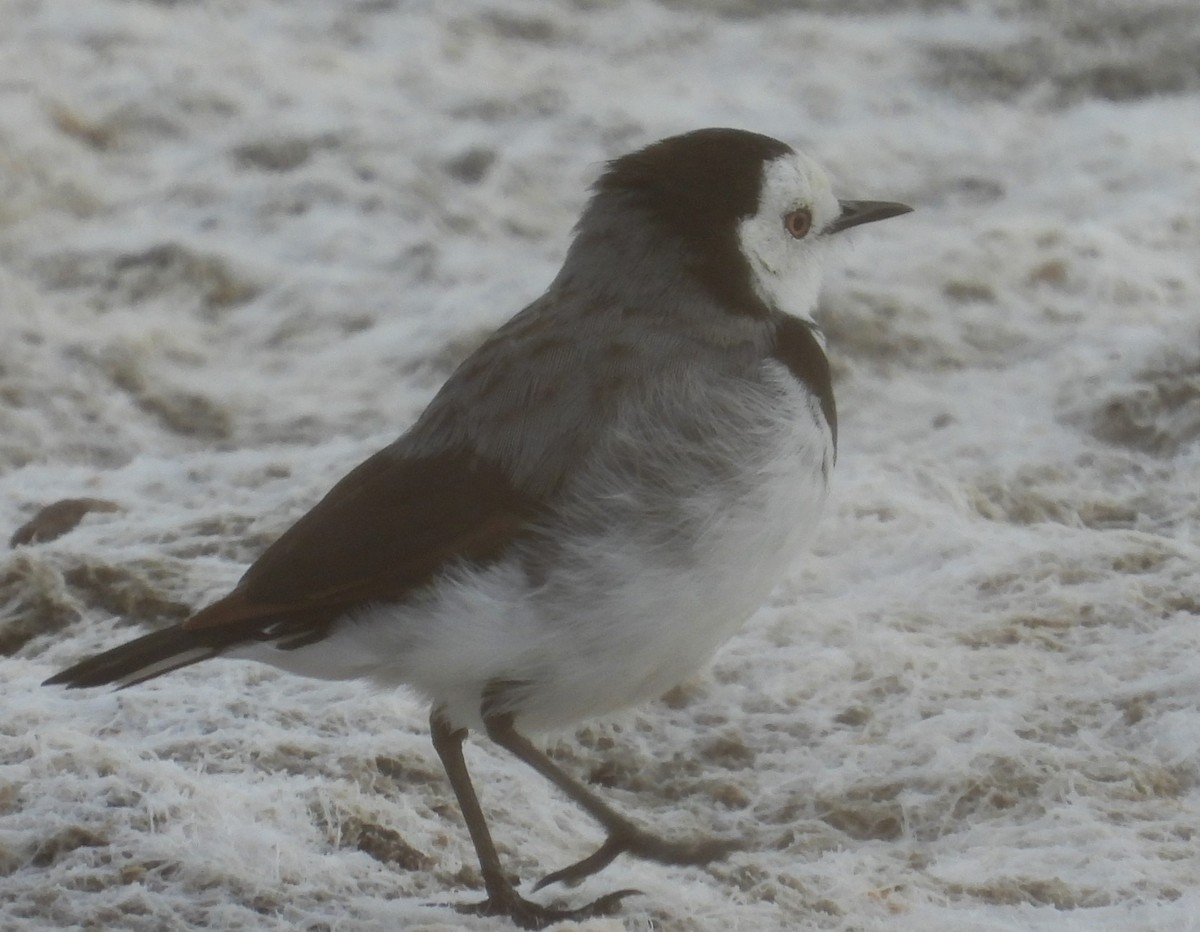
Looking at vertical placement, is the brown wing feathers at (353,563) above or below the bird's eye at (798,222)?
below

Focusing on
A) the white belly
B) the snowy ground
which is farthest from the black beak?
the snowy ground

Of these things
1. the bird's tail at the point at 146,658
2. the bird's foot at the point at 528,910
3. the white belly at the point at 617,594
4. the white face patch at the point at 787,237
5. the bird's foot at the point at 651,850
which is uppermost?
the white face patch at the point at 787,237

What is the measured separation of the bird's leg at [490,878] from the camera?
387 cm

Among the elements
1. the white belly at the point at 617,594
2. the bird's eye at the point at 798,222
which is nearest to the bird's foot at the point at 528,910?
the white belly at the point at 617,594

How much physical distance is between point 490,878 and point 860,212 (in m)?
2.08

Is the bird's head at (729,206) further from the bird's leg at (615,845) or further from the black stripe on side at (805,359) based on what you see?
the bird's leg at (615,845)

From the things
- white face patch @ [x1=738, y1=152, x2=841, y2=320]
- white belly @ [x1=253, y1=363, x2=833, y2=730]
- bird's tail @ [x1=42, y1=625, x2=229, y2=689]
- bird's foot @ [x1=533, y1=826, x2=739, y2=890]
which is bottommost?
bird's foot @ [x1=533, y1=826, x2=739, y2=890]

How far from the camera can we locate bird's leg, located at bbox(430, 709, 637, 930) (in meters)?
3.87

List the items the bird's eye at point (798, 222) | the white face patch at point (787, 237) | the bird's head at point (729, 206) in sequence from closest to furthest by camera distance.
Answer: the bird's head at point (729, 206), the white face patch at point (787, 237), the bird's eye at point (798, 222)

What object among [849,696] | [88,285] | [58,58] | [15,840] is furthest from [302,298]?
[15,840]

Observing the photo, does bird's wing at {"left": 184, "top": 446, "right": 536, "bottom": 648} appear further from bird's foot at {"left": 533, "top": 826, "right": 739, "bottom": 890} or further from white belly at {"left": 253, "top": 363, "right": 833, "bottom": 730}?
bird's foot at {"left": 533, "top": 826, "right": 739, "bottom": 890}

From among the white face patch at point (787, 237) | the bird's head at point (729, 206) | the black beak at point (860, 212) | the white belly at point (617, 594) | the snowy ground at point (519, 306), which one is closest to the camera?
the white belly at point (617, 594)

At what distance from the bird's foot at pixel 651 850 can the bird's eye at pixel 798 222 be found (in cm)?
158

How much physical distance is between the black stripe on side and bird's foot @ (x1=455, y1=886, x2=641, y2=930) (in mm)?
1196
